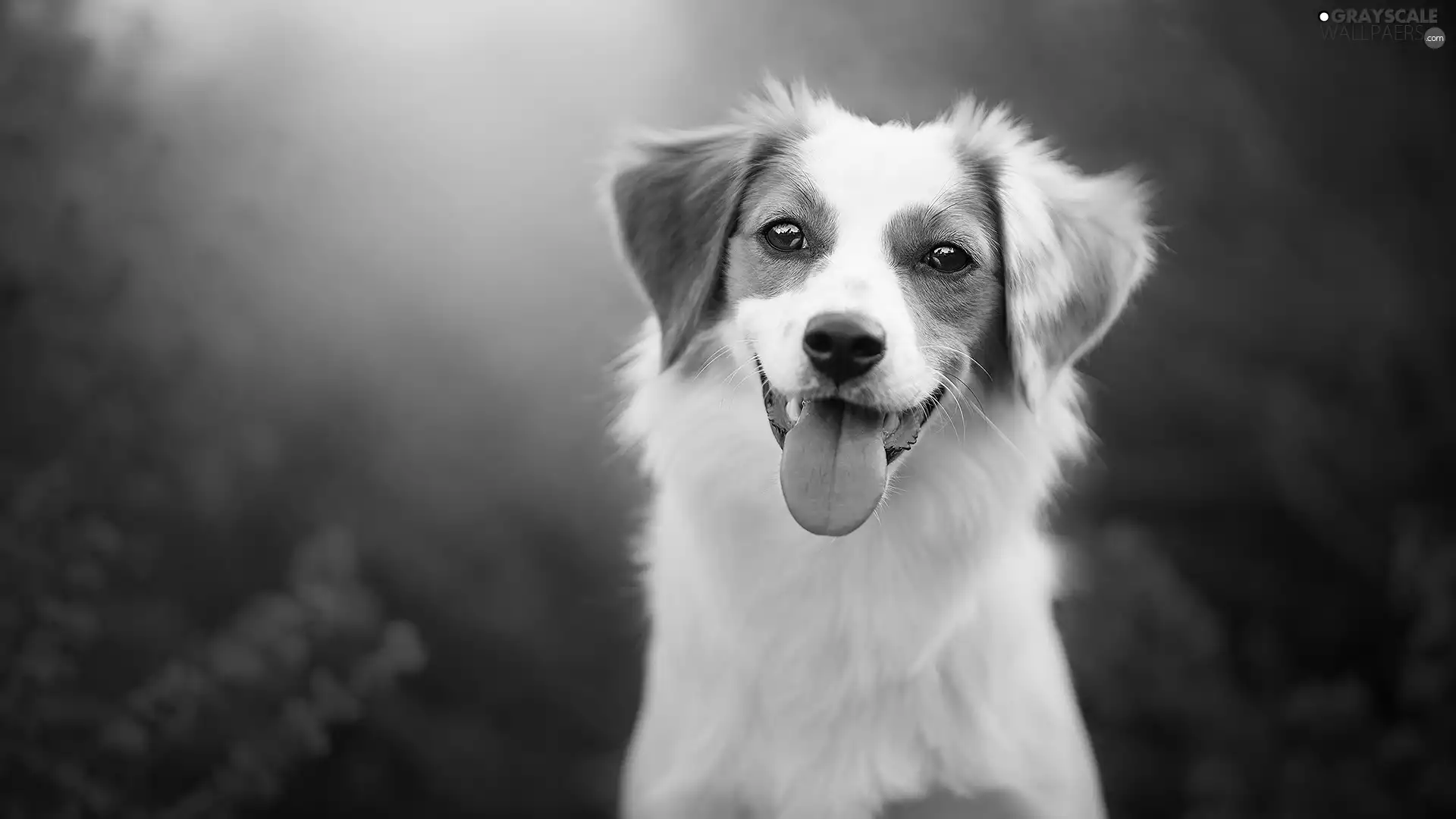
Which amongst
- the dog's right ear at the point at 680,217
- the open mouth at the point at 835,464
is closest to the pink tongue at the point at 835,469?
the open mouth at the point at 835,464

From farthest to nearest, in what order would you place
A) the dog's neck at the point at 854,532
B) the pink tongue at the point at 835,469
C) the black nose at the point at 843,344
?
the dog's neck at the point at 854,532
the pink tongue at the point at 835,469
the black nose at the point at 843,344

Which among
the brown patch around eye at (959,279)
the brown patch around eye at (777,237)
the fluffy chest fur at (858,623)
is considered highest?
the brown patch around eye at (777,237)

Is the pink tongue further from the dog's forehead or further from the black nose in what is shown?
the dog's forehead

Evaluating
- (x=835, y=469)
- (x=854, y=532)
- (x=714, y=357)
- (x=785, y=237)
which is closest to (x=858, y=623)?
(x=854, y=532)

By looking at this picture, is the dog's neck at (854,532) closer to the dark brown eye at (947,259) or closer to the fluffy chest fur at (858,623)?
the fluffy chest fur at (858,623)

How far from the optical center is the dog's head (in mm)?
1302

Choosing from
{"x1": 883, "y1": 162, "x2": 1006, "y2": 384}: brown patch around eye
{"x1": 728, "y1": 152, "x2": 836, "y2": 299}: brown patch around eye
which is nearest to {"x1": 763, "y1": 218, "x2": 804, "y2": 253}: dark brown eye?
{"x1": 728, "y1": 152, "x2": 836, "y2": 299}: brown patch around eye

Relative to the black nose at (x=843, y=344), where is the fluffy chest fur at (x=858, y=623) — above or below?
below

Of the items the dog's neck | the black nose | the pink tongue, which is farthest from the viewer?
the dog's neck

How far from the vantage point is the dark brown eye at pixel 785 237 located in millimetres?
1420

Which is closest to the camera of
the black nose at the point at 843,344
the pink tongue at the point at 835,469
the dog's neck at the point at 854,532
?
the black nose at the point at 843,344

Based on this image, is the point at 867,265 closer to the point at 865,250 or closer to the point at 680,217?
the point at 865,250

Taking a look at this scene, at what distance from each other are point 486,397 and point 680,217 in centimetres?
83

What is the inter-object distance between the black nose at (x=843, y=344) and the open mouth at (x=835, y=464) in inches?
4.2
